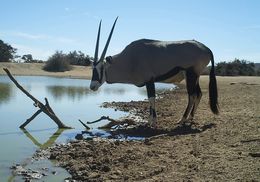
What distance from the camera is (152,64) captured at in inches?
530

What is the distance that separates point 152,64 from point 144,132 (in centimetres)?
220

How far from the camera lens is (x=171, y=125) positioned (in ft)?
45.1

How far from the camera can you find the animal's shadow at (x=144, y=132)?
12130 millimetres

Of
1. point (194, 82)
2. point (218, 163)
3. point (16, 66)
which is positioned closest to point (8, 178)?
point (218, 163)

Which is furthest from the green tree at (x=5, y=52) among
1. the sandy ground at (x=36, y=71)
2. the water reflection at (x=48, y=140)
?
the water reflection at (x=48, y=140)

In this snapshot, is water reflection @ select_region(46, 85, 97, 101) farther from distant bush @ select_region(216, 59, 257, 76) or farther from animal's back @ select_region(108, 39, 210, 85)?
distant bush @ select_region(216, 59, 257, 76)

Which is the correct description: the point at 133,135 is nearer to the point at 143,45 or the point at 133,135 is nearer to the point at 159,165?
the point at 143,45

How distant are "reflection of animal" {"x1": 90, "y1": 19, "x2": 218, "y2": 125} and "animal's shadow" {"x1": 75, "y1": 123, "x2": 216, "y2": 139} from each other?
0.53m

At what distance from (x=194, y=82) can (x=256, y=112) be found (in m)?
3.09

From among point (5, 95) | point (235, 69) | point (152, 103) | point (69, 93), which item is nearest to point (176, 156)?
point (152, 103)

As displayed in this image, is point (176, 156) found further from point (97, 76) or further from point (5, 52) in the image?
point (5, 52)

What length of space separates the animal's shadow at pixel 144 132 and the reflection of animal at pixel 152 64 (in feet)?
1.73

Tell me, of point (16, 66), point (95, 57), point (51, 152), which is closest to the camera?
point (51, 152)

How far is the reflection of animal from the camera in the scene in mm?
13438
